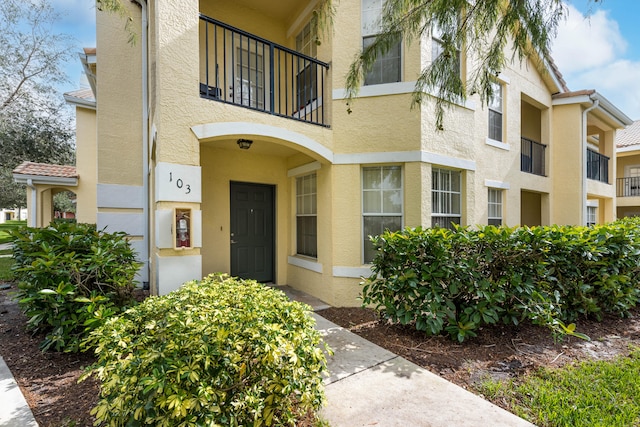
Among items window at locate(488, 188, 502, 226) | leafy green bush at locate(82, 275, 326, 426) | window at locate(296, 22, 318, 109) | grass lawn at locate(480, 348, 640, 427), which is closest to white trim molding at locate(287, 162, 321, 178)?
window at locate(296, 22, 318, 109)

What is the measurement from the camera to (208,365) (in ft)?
7.00

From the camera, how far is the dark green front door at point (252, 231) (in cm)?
716

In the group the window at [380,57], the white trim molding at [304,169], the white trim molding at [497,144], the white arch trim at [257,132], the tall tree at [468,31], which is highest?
the window at [380,57]

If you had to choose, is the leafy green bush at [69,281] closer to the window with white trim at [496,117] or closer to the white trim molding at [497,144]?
the white trim molding at [497,144]

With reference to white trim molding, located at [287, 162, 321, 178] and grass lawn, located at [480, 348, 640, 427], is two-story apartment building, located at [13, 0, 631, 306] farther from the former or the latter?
grass lawn, located at [480, 348, 640, 427]

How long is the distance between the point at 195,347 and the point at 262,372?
1.78 ft

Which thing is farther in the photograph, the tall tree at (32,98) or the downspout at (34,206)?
the tall tree at (32,98)

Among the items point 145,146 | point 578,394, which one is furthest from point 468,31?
point 145,146

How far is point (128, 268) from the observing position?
163 inches

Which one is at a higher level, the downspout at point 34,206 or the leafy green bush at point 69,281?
the downspout at point 34,206

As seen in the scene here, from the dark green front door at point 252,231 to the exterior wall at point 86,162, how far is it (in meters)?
7.22

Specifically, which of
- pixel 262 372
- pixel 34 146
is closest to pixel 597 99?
pixel 262 372

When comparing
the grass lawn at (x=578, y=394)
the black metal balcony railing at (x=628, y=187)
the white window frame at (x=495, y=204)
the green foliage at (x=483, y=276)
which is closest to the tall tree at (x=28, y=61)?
the green foliage at (x=483, y=276)

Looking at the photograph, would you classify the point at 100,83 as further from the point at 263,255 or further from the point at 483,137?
the point at 483,137
